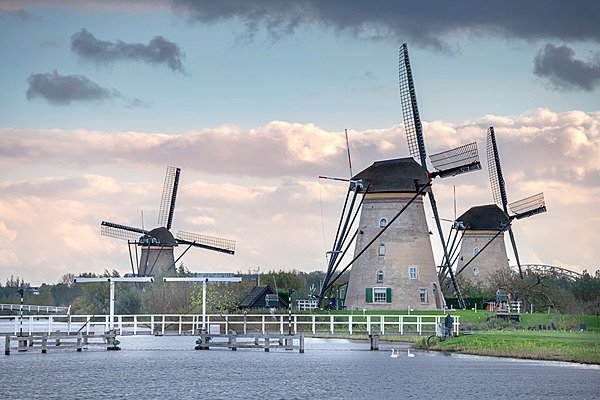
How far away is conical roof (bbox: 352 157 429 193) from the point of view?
81750mm

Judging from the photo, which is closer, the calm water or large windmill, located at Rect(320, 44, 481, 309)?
the calm water

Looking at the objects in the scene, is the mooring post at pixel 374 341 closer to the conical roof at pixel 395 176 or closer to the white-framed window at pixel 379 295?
the white-framed window at pixel 379 295

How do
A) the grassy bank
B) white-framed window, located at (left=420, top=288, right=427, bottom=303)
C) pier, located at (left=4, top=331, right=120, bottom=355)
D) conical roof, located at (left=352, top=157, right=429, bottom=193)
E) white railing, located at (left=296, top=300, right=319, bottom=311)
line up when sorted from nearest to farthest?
the grassy bank < pier, located at (left=4, top=331, right=120, bottom=355) < conical roof, located at (left=352, top=157, right=429, bottom=193) < white-framed window, located at (left=420, top=288, right=427, bottom=303) < white railing, located at (left=296, top=300, right=319, bottom=311)

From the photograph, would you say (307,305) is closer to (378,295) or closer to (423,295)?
(378,295)

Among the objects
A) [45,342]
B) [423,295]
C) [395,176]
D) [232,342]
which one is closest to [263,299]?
[423,295]

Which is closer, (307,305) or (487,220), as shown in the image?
(307,305)

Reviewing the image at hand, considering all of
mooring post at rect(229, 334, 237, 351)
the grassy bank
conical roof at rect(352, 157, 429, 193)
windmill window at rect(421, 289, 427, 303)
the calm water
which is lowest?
the calm water

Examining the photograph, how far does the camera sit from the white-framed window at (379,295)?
270 ft

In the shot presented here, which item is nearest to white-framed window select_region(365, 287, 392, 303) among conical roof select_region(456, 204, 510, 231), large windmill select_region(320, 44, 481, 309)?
large windmill select_region(320, 44, 481, 309)

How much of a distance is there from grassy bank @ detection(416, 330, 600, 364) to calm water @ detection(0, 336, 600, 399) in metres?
1.14

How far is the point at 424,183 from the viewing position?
Result: 3231 inches

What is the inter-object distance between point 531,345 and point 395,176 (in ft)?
78.0

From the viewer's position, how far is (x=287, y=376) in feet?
168

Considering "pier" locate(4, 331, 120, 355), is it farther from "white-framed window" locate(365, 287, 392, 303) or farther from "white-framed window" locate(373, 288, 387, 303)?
"white-framed window" locate(373, 288, 387, 303)
